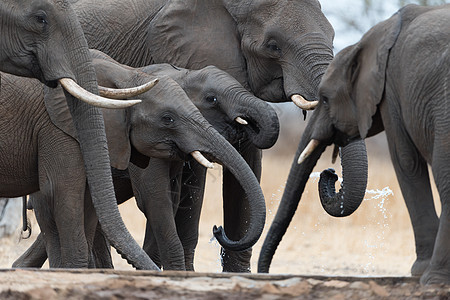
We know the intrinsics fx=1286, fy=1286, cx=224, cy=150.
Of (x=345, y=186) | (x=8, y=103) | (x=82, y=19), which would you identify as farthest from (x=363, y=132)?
(x=82, y=19)

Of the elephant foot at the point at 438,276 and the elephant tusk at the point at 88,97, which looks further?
the elephant tusk at the point at 88,97

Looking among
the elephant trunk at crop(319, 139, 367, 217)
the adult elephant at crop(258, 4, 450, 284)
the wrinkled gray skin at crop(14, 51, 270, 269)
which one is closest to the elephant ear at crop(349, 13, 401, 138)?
the adult elephant at crop(258, 4, 450, 284)

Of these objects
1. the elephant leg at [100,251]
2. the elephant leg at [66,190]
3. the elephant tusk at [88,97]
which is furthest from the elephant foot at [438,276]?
the elephant leg at [100,251]

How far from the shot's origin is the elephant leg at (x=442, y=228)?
4.39 meters

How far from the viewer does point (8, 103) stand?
5957 mm

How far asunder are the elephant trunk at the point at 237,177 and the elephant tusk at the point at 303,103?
480 millimetres

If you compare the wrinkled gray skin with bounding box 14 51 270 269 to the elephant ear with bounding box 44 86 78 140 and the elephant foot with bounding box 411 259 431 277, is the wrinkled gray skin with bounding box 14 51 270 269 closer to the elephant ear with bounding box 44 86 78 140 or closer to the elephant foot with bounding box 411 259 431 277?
the elephant ear with bounding box 44 86 78 140

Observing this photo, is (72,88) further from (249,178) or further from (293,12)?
(293,12)

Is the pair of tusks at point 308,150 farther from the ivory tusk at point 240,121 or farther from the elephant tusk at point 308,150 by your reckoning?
the ivory tusk at point 240,121

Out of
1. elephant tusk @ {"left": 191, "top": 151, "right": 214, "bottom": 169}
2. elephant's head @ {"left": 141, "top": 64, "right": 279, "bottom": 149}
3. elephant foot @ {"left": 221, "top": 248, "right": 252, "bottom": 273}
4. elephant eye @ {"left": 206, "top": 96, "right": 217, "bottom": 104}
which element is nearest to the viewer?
elephant tusk @ {"left": 191, "top": 151, "right": 214, "bottom": 169}

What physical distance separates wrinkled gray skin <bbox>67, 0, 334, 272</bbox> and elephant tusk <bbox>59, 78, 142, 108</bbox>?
1474 mm

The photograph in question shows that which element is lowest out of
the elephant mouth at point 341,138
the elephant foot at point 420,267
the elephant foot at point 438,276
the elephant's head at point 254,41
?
the elephant foot at point 438,276

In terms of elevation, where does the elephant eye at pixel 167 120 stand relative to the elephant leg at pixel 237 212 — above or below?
above

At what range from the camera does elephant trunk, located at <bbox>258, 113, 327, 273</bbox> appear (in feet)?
17.9
